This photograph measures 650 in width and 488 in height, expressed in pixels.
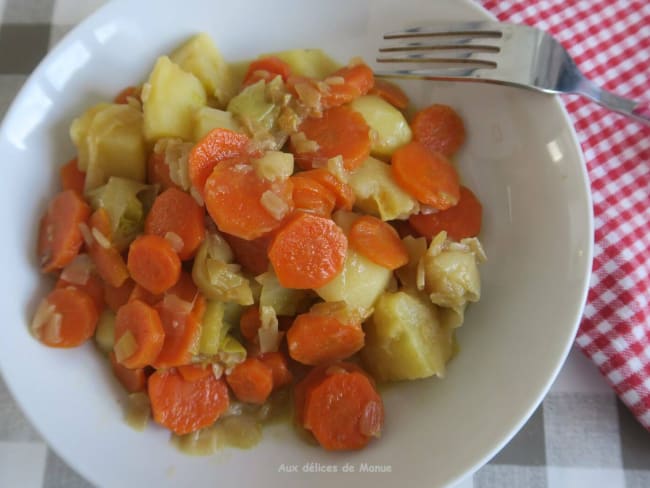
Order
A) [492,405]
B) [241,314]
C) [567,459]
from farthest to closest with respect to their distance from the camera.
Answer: [567,459]
[241,314]
[492,405]

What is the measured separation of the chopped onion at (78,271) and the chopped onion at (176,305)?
27cm

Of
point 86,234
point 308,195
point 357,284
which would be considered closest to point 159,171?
point 86,234

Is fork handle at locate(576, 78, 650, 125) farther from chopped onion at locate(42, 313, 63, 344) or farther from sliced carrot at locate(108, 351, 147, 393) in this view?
chopped onion at locate(42, 313, 63, 344)

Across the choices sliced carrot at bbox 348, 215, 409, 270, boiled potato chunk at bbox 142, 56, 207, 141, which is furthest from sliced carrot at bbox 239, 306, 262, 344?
boiled potato chunk at bbox 142, 56, 207, 141

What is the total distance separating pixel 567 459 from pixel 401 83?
136cm

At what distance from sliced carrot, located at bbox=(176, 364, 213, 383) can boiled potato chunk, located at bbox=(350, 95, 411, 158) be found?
2.75ft

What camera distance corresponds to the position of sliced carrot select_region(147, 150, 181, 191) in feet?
6.26

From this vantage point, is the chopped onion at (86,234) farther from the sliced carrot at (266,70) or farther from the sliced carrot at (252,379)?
the sliced carrot at (266,70)

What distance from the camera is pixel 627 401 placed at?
201 centimetres

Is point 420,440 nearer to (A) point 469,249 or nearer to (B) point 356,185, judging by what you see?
(A) point 469,249

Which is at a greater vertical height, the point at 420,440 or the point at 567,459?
the point at 420,440

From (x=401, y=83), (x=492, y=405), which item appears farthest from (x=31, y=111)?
(x=492, y=405)

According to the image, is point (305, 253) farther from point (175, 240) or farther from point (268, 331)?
point (175, 240)

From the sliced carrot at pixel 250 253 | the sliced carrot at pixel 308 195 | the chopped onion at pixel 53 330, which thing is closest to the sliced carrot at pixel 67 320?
the chopped onion at pixel 53 330
